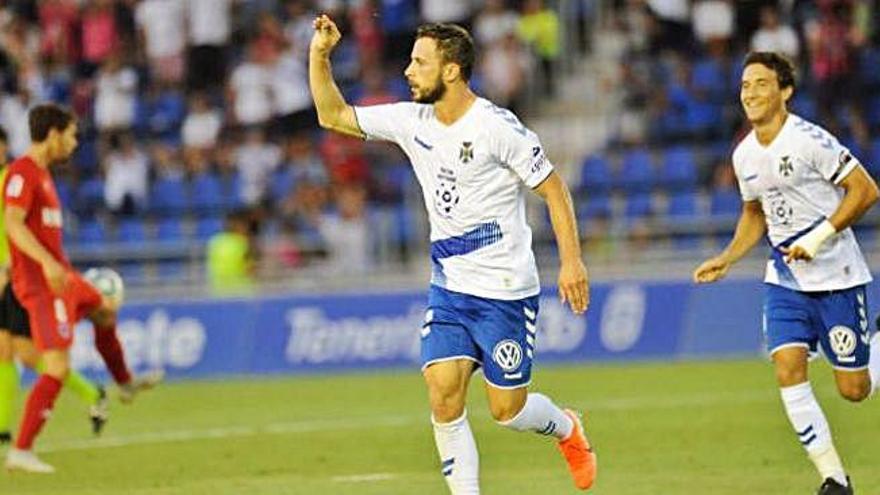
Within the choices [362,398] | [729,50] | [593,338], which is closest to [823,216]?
[362,398]

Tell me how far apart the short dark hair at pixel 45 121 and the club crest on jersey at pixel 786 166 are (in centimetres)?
509

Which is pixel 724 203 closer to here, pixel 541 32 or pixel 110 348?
pixel 541 32

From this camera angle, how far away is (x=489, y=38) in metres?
28.1

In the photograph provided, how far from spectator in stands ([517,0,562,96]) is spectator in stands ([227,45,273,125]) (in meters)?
3.54

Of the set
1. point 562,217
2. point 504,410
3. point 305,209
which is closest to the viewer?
point 562,217

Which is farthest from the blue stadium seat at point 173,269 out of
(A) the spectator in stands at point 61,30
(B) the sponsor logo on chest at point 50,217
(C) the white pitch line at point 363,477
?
(C) the white pitch line at point 363,477

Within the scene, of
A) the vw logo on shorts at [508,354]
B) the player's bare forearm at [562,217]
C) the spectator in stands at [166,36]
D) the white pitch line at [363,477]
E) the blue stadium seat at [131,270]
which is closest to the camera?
the player's bare forearm at [562,217]

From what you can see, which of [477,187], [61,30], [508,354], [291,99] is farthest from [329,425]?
[61,30]

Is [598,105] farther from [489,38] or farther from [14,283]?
[14,283]

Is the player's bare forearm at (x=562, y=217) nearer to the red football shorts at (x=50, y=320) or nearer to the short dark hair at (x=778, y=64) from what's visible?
the short dark hair at (x=778, y=64)

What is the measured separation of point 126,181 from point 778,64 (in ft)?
61.7

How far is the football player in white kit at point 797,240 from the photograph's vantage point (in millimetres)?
11742

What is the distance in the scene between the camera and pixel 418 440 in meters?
16.1

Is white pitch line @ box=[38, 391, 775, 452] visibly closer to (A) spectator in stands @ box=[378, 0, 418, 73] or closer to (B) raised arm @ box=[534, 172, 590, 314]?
(B) raised arm @ box=[534, 172, 590, 314]
